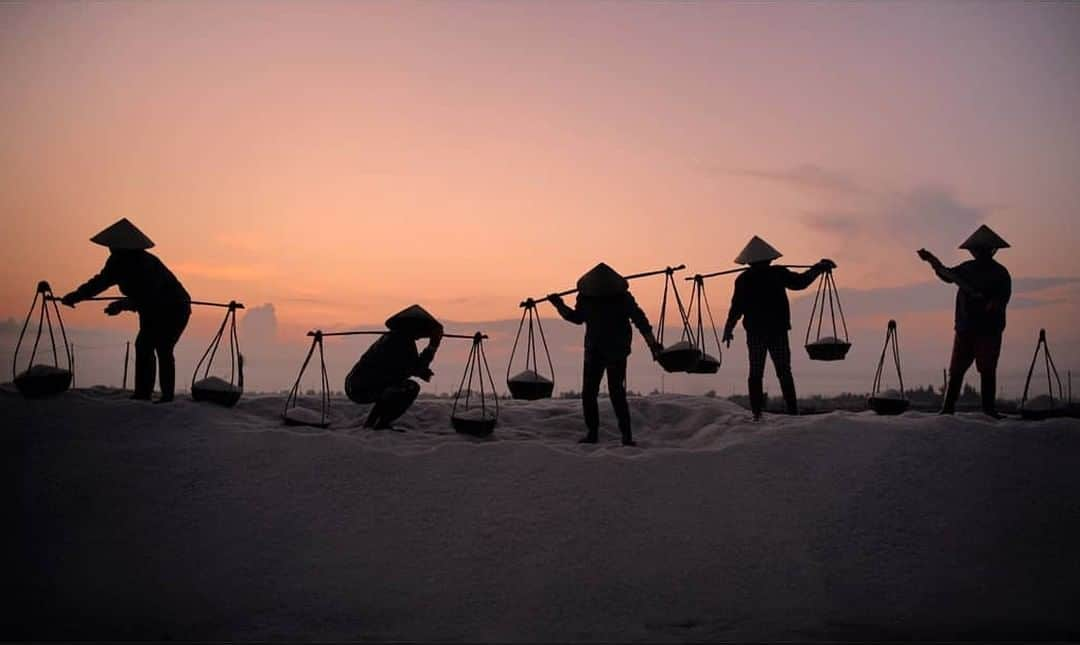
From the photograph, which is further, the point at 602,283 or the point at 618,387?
the point at 602,283

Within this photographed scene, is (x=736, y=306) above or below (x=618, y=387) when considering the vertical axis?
above

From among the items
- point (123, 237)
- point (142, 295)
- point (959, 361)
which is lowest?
point (959, 361)

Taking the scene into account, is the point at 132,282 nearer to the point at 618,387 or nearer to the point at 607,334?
the point at 607,334

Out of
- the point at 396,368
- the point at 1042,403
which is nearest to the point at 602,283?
the point at 396,368

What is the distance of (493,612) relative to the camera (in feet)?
14.5

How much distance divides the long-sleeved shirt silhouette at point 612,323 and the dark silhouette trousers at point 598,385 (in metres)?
0.07

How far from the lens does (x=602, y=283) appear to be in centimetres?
740

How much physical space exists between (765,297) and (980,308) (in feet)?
6.45

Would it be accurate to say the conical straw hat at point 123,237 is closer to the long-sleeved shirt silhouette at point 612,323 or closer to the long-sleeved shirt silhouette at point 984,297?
the long-sleeved shirt silhouette at point 612,323

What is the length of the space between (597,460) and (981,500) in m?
2.61

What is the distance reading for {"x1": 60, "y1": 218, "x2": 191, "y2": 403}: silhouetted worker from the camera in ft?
24.7

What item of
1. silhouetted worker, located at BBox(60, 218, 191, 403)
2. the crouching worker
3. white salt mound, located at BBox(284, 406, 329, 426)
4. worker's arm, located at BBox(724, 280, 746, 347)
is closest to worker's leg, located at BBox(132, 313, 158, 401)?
silhouetted worker, located at BBox(60, 218, 191, 403)

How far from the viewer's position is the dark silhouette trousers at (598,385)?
23.4 feet

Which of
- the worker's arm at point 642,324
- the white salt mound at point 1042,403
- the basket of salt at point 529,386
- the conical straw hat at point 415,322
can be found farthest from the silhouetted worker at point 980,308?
the conical straw hat at point 415,322
